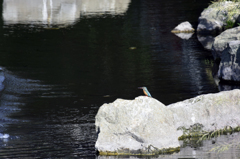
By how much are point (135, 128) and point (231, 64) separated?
6.53 meters

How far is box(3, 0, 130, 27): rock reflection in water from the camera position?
86.6ft

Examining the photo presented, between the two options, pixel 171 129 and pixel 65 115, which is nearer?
pixel 171 129

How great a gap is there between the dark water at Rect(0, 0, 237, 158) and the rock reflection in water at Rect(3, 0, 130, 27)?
5.5 inches

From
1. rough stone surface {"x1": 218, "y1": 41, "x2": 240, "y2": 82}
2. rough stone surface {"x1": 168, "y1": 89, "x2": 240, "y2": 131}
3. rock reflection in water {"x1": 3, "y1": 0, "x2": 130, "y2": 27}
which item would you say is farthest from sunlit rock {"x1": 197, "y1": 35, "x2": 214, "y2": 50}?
rough stone surface {"x1": 168, "y1": 89, "x2": 240, "y2": 131}

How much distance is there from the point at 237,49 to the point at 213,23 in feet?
28.1

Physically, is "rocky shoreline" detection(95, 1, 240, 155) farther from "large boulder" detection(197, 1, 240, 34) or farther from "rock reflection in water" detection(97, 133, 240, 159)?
"large boulder" detection(197, 1, 240, 34)

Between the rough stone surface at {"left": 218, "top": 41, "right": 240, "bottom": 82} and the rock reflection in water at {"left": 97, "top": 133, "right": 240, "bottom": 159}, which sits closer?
the rock reflection in water at {"left": 97, "top": 133, "right": 240, "bottom": 159}

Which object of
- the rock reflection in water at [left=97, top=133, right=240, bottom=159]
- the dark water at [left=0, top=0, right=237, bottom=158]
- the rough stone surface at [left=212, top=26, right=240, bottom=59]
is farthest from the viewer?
the rough stone surface at [left=212, top=26, right=240, bottom=59]

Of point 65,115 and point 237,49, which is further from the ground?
point 237,49

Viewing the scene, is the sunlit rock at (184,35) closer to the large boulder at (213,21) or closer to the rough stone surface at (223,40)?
the large boulder at (213,21)

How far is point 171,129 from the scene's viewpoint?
Answer: 8.33 m

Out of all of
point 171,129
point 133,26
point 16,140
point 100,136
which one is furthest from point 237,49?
point 133,26

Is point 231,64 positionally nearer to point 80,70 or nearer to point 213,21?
point 80,70

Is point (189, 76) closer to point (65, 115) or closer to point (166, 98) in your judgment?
point (166, 98)
